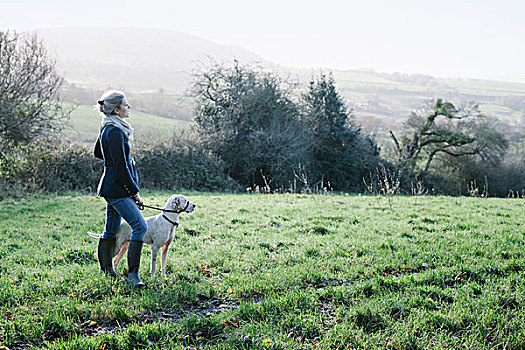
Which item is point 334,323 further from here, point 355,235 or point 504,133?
point 504,133

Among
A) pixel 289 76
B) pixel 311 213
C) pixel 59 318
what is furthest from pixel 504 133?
pixel 59 318

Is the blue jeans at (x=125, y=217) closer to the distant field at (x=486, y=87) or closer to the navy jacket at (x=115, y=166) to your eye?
the navy jacket at (x=115, y=166)

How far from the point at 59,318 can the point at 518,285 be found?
18.3 feet

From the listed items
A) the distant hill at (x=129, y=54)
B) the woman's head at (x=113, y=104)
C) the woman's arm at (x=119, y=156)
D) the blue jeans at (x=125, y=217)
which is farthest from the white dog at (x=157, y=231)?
the distant hill at (x=129, y=54)

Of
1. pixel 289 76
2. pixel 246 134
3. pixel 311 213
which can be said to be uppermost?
pixel 289 76

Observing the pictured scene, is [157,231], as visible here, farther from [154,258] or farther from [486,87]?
[486,87]

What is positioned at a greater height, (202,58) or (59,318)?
(202,58)

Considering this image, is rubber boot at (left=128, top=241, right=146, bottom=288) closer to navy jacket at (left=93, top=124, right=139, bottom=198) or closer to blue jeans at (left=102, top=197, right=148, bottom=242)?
blue jeans at (left=102, top=197, right=148, bottom=242)

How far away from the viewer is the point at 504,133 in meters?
31.2

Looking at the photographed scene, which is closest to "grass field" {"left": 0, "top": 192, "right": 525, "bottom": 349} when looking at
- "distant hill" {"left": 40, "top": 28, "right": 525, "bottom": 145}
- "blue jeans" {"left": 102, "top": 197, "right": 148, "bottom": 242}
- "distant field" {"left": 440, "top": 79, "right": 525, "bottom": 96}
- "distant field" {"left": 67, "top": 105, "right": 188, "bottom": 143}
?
"blue jeans" {"left": 102, "top": 197, "right": 148, "bottom": 242}

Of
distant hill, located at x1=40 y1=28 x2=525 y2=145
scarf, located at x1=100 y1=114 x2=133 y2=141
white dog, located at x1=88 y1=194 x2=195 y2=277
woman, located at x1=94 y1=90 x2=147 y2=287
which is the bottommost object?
white dog, located at x1=88 y1=194 x2=195 y2=277

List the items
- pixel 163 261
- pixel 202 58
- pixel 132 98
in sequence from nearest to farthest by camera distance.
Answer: pixel 163 261
pixel 202 58
pixel 132 98

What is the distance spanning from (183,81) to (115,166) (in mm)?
49274

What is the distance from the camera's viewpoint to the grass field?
393 centimetres
